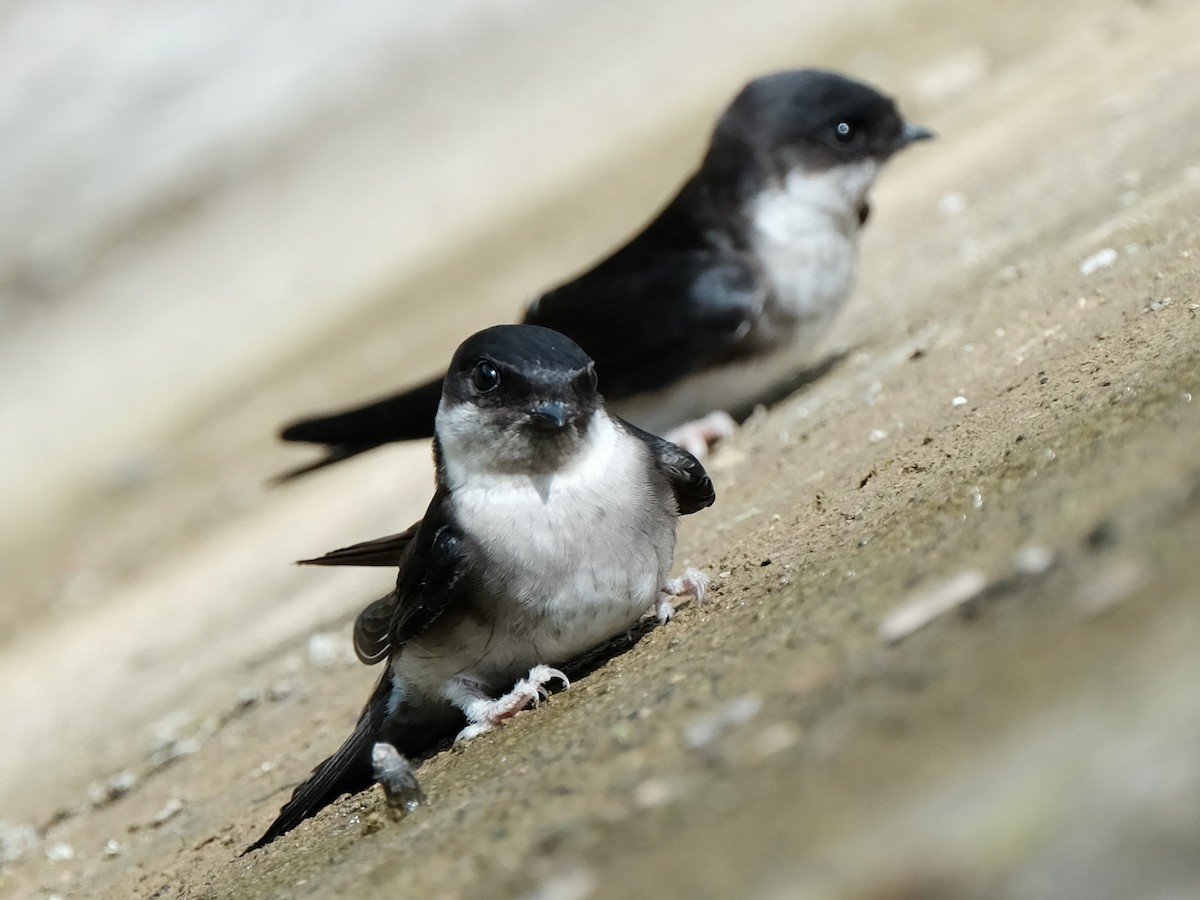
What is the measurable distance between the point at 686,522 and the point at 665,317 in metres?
1.30

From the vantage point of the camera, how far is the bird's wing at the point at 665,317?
682 cm

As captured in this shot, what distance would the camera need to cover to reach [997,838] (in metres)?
2.17

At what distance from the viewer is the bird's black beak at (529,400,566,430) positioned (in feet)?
13.5

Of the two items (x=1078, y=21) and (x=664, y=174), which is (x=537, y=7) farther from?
(x=1078, y=21)

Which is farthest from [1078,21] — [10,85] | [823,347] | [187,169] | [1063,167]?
[10,85]

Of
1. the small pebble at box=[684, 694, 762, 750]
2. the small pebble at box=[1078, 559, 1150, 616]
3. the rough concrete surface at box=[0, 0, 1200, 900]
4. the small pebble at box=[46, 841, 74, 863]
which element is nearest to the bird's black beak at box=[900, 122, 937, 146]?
the rough concrete surface at box=[0, 0, 1200, 900]

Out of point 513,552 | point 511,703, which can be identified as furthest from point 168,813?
point 513,552

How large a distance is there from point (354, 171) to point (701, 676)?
39.1 feet

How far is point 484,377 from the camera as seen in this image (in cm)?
433

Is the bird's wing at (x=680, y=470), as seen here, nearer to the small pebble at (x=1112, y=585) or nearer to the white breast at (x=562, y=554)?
the white breast at (x=562, y=554)

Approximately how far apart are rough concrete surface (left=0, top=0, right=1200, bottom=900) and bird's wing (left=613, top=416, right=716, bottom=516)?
271mm

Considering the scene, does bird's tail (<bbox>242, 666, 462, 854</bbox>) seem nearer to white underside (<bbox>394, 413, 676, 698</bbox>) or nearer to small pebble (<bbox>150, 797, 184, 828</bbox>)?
white underside (<bbox>394, 413, 676, 698</bbox>)

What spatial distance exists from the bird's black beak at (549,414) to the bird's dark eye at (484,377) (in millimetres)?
180

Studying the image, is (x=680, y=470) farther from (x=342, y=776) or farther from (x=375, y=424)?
(x=375, y=424)
